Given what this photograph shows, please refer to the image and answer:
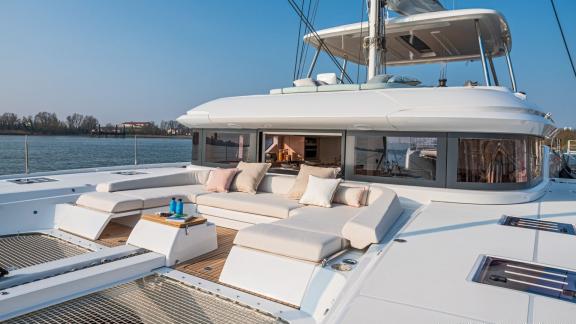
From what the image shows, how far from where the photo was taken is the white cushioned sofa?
2.94 metres

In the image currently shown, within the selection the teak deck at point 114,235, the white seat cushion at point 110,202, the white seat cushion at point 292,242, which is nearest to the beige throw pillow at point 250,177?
the white seat cushion at point 110,202

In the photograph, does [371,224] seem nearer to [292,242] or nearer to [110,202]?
[292,242]

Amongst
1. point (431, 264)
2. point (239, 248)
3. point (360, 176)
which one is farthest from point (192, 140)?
point (431, 264)

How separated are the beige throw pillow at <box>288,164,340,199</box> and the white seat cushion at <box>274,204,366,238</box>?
1.51 ft

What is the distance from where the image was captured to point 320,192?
4336 millimetres

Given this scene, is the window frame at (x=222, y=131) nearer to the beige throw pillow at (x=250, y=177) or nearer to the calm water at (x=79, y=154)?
the beige throw pillow at (x=250, y=177)

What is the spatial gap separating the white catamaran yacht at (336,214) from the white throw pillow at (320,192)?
0.07ft

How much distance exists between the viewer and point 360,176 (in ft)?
16.1

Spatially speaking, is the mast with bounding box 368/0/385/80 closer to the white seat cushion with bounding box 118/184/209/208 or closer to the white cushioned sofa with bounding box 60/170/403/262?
the white cushioned sofa with bounding box 60/170/403/262

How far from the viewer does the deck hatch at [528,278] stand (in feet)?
6.34

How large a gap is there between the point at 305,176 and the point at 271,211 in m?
0.75

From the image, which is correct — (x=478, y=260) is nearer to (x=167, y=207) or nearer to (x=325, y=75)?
(x=167, y=207)

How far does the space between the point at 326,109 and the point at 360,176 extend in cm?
93

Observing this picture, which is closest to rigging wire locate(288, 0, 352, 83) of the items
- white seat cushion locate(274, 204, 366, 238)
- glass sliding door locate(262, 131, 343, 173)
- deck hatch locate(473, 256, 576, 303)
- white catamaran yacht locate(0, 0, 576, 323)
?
white catamaran yacht locate(0, 0, 576, 323)
